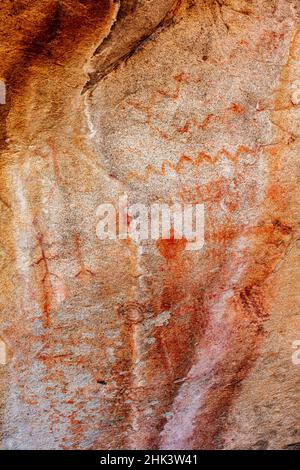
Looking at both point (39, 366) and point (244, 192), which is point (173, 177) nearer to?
point (244, 192)

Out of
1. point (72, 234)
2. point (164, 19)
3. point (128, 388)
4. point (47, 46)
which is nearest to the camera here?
point (47, 46)

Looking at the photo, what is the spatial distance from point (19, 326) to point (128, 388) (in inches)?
21.1

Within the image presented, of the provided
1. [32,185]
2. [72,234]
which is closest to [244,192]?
[72,234]

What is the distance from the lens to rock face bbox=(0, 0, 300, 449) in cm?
170

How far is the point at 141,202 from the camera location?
6.07ft

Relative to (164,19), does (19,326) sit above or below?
below

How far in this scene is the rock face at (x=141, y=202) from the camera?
1.70 m

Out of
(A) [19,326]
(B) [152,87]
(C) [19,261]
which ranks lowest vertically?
(A) [19,326]

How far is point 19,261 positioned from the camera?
1.81 meters

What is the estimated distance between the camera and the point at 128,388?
206 centimetres

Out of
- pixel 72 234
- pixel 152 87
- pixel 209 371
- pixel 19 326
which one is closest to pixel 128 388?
pixel 209 371

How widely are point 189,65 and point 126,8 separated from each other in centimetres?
29

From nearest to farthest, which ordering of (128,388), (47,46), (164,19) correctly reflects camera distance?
(47,46)
(164,19)
(128,388)

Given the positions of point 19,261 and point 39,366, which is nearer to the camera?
point 19,261
